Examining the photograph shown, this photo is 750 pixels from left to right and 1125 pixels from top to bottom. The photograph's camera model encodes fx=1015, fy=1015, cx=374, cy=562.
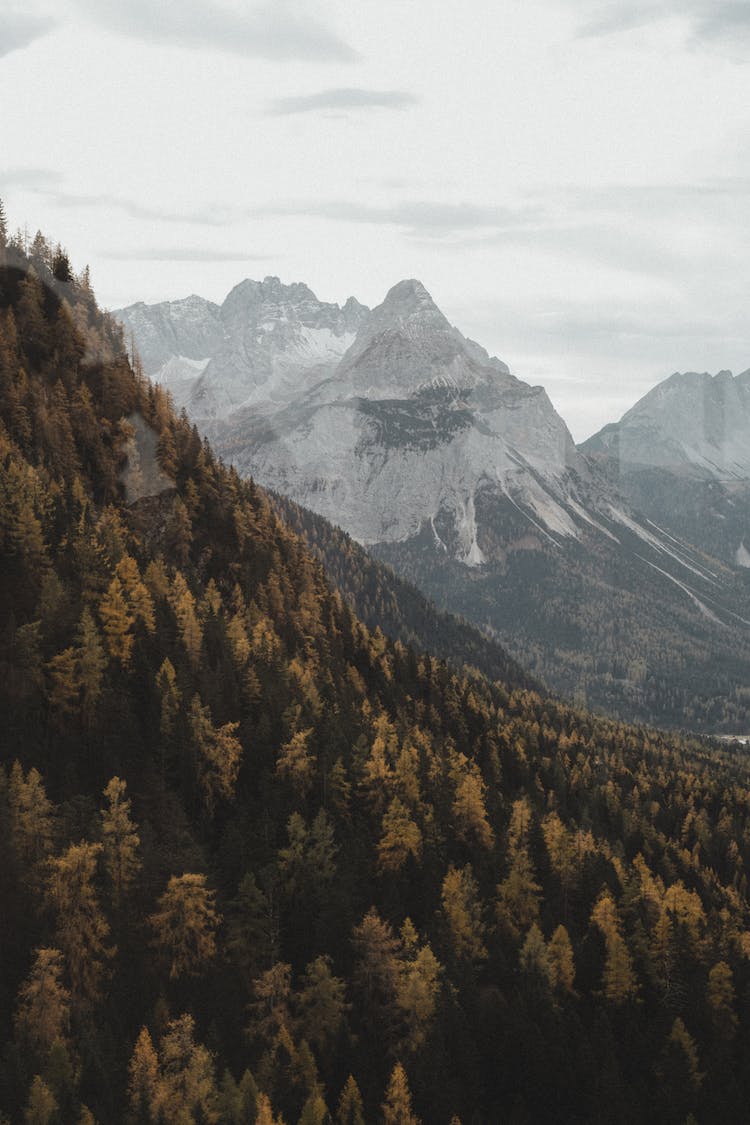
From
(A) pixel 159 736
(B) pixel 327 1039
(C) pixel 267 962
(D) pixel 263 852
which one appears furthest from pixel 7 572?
(B) pixel 327 1039

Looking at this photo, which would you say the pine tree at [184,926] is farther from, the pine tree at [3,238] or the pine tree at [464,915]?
the pine tree at [3,238]

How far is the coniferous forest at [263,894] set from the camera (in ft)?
241

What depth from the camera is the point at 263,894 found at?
86.9 metres

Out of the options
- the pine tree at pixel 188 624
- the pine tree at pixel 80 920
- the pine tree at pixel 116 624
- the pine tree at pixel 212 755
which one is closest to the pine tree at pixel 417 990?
the pine tree at pixel 212 755

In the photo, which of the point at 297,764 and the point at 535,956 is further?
the point at 297,764

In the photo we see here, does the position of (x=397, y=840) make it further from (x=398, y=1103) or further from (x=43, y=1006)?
(x=43, y=1006)

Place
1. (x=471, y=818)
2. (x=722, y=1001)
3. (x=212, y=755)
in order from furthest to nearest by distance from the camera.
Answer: (x=471, y=818), (x=212, y=755), (x=722, y=1001)

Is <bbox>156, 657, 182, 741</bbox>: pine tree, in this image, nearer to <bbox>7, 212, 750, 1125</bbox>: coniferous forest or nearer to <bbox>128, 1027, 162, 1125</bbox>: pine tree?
<bbox>7, 212, 750, 1125</bbox>: coniferous forest

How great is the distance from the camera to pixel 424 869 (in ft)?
332

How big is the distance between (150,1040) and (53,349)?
103829 millimetres

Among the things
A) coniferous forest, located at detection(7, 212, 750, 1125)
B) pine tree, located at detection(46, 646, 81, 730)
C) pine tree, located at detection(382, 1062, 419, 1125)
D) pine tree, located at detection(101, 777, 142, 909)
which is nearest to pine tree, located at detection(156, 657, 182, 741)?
coniferous forest, located at detection(7, 212, 750, 1125)

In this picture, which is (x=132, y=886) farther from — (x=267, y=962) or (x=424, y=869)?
(x=424, y=869)

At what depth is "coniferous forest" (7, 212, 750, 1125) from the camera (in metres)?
73.5

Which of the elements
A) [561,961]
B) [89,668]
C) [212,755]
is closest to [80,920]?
[212,755]
